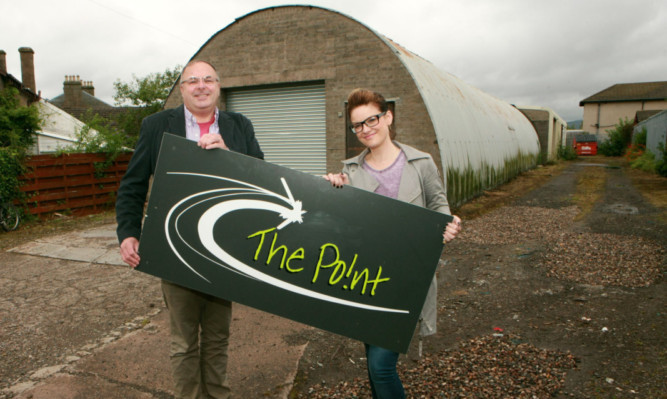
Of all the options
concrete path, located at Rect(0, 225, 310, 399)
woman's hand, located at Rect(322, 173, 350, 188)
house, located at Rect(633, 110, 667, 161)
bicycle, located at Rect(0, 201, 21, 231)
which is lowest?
concrete path, located at Rect(0, 225, 310, 399)

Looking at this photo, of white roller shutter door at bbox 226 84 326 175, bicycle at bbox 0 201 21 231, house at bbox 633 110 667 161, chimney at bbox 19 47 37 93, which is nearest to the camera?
bicycle at bbox 0 201 21 231

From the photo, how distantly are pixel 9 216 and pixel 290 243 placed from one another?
9.92m

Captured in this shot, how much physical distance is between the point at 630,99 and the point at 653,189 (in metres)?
58.6

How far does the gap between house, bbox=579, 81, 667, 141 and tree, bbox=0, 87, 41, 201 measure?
Answer: 214 ft

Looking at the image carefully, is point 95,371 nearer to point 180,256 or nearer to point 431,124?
point 180,256

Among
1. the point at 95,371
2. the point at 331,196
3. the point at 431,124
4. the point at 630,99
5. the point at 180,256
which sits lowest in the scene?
the point at 95,371

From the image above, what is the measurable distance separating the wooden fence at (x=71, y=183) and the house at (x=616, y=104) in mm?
63723

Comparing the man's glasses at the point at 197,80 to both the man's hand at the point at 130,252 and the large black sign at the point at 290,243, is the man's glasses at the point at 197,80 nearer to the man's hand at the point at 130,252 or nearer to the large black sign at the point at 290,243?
the large black sign at the point at 290,243

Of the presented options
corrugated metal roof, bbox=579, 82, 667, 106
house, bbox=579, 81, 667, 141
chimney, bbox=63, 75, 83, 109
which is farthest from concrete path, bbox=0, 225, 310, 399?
corrugated metal roof, bbox=579, 82, 667, 106

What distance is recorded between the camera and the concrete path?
312 cm

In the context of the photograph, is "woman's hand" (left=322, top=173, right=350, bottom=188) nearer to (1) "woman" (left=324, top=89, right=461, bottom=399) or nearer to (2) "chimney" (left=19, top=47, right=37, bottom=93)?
(1) "woman" (left=324, top=89, right=461, bottom=399)

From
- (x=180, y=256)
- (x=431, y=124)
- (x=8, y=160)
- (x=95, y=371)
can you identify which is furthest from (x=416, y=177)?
(x=8, y=160)

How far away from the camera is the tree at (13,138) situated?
9.60 metres

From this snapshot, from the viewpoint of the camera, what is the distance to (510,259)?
6418mm
